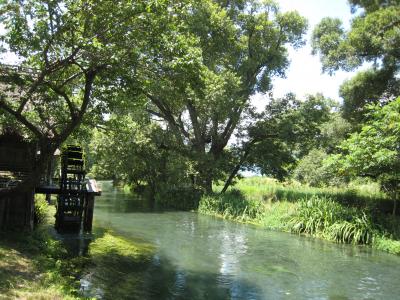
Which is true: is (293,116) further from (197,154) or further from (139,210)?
(139,210)

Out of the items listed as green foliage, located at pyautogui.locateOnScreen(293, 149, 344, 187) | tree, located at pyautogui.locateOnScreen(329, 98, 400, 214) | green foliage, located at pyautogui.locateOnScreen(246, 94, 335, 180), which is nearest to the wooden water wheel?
tree, located at pyautogui.locateOnScreen(329, 98, 400, 214)

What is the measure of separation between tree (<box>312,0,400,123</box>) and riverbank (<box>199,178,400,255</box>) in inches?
192

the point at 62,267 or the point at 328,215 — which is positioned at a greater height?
the point at 328,215

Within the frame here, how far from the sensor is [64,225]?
1808cm

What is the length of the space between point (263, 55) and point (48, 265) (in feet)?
81.6

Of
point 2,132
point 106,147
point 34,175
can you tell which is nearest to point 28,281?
point 34,175

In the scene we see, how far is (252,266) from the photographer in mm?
14531

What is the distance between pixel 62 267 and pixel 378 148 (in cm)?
1366

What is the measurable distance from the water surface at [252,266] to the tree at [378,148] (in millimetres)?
3624

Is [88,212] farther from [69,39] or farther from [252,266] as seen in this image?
[69,39]

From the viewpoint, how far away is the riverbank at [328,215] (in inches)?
759

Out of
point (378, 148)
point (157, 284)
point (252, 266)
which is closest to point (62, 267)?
point (157, 284)

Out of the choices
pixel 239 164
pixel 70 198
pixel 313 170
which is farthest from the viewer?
pixel 313 170

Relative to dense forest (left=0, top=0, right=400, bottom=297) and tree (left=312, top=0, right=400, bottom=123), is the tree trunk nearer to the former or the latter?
dense forest (left=0, top=0, right=400, bottom=297)
